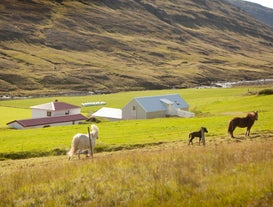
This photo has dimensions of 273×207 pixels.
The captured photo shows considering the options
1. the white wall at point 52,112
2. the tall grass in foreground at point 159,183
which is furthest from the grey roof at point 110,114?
the tall grass in foreground at point 159,183

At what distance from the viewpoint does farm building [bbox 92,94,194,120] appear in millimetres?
74812

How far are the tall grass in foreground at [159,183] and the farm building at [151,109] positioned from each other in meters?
58.5

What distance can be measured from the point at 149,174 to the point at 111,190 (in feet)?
5.20

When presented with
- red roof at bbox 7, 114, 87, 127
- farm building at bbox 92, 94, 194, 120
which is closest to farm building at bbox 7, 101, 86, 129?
red roof at bbox 7, 114, 87, 127

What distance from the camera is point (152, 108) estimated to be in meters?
75.7

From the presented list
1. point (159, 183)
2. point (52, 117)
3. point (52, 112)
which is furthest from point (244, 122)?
point (52, 112)

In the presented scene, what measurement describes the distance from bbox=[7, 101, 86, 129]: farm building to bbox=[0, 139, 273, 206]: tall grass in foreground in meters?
55.6

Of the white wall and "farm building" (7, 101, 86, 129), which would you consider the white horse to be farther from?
the white wall

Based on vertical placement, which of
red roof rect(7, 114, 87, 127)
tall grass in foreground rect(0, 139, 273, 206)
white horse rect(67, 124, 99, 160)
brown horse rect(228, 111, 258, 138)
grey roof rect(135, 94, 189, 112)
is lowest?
tall grass in foreground rect(0, 139, 273, 206)

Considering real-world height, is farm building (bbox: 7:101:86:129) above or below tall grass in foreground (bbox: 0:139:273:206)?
above

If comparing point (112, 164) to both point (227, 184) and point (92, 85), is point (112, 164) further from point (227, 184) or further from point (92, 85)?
point (92, 85)

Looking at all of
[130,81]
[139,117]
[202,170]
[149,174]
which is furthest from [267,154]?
[130,81]

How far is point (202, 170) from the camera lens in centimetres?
1264

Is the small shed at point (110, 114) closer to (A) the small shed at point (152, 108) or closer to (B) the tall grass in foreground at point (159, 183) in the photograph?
(A) the small shed at point (152, 108)
